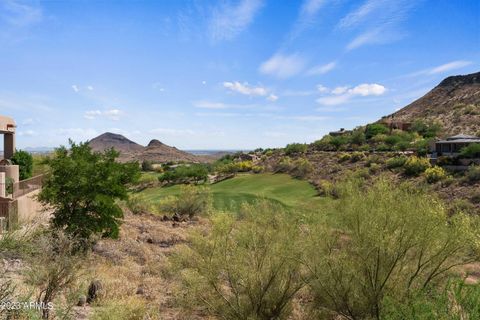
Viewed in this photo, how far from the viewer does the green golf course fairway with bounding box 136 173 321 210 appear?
4147cm

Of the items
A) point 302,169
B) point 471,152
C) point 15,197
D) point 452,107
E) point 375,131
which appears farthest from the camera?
point 452,107

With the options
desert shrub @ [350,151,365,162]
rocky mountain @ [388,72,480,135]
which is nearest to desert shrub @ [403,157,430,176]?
desert shrub @ [350,151,365,162]

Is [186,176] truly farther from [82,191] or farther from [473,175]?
[82,191]

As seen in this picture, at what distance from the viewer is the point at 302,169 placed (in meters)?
54.5

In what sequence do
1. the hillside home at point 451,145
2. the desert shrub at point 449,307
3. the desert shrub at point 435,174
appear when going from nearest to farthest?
the desert shrub at point 449,307 → the desert shrub at point 435,174 → the hillside home at point 451,145

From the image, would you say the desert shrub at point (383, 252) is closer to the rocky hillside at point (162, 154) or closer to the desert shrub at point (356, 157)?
the desert shrub at point (356, 157)

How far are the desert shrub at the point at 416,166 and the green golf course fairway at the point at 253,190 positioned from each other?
31.6ft

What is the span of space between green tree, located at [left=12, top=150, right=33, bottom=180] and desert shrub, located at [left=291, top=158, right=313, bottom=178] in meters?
32.7

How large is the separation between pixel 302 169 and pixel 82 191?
130 ft

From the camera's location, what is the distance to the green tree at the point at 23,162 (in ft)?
93.5

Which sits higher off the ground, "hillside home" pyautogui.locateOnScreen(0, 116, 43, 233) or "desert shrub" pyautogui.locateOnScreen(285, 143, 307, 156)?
"desert shrub" pyautogui.locateOnScreen(285, 143, 307, 156)

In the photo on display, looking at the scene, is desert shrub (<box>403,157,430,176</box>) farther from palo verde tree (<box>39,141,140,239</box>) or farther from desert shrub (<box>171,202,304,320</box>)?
desert shrub (<box>171,202,304,320</box>)

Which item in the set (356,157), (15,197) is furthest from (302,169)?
(15,197)

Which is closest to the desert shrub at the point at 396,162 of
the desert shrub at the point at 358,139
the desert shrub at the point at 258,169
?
the desert shrub at the point at 358,139
